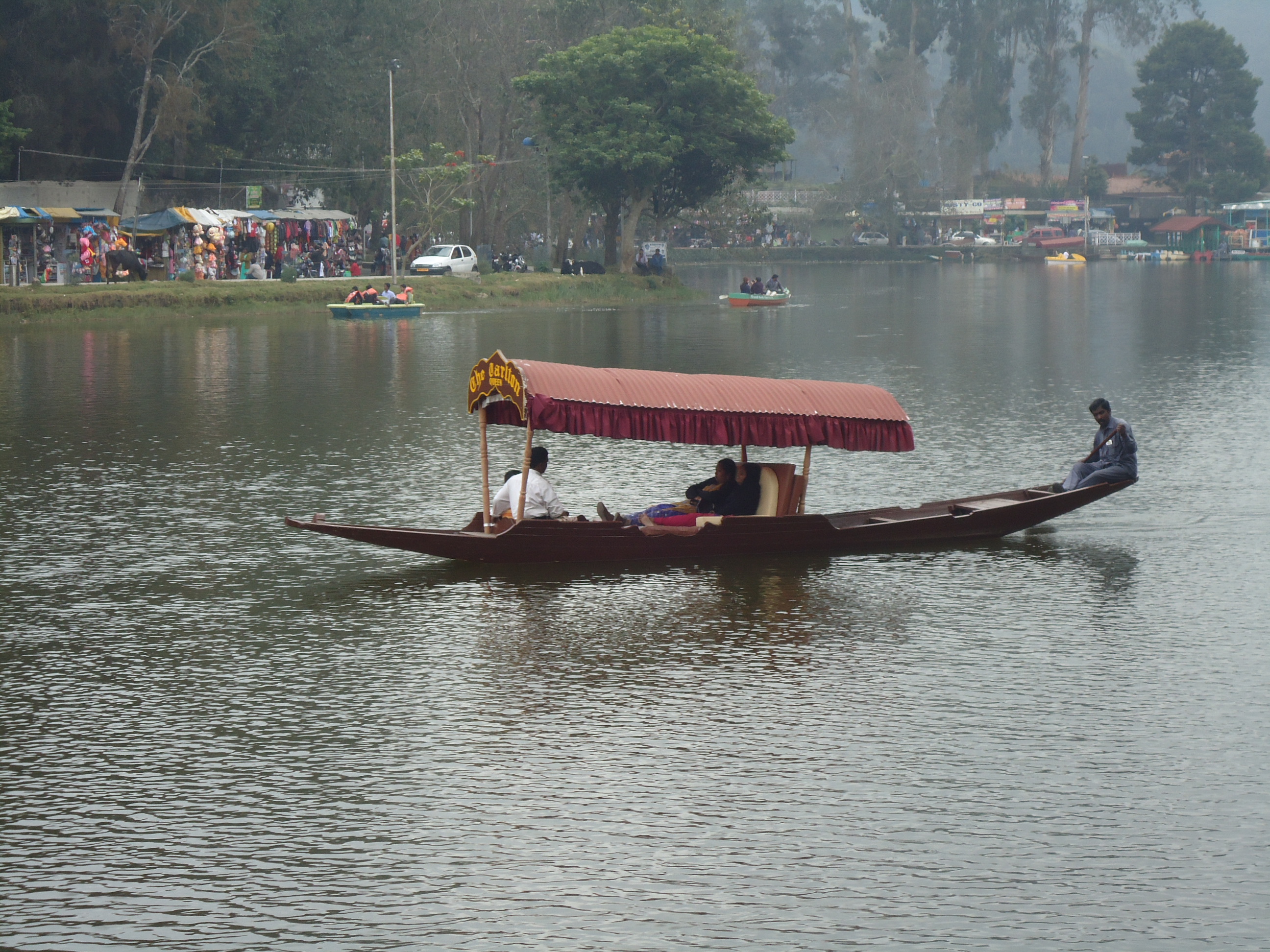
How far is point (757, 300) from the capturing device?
188 feet

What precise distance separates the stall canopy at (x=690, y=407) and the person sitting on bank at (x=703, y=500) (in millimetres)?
298

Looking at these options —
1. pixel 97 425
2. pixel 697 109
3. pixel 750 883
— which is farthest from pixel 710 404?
pixel 697 109

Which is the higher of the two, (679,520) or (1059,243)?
(1059,243)

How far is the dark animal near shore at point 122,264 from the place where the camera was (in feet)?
168

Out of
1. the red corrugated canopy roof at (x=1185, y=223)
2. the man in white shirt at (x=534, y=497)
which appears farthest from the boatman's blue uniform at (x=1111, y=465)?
the red corrugated canopy roof at (x=1185, y=223)

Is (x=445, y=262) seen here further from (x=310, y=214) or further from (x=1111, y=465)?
(x=1111, y=465)

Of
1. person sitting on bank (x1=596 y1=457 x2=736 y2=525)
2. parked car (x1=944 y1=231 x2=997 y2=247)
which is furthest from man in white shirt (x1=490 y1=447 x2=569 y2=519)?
parked car (x1=944 y1=231 x2=997 y2=247)

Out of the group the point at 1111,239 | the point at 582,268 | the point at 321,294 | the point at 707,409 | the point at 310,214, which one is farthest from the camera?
the point at 1111,239

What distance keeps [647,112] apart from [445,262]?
9926 millimetres

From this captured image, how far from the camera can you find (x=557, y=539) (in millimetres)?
14266

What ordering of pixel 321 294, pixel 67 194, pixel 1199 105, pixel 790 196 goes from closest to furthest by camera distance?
1. pixel 321 294
2. pixel 67 194
3. pixel 790 196
4. pixel 1199 105

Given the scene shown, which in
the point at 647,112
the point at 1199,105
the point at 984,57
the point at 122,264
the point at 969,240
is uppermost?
the point at 984,57

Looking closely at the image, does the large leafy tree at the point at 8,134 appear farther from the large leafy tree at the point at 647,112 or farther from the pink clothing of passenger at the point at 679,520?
the pink clothing of passenger at the point at 679,520

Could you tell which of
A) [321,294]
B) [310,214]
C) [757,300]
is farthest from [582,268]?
[321,294]
